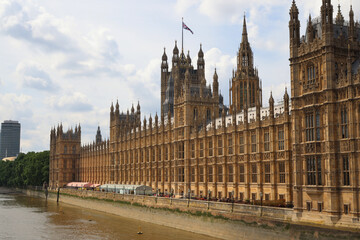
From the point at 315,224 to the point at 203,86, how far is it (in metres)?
53.6

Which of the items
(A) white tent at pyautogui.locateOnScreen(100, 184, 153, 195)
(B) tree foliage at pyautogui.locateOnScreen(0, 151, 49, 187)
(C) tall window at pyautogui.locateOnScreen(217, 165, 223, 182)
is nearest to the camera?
(C) tall window at pyautogui.locateOnScreen(217, 165, 223, 182)

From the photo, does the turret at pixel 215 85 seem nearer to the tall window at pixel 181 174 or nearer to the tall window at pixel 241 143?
the tall window at pixel 181 174

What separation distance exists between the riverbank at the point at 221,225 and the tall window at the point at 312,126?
379 inches

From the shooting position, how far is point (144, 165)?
11019 cm

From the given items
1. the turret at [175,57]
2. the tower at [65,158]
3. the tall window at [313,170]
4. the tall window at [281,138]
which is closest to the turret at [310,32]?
the tall window at [313,170]

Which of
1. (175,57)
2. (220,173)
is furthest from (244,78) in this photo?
(220,173)

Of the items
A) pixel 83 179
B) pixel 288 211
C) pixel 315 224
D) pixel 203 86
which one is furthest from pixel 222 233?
pixel 83 179

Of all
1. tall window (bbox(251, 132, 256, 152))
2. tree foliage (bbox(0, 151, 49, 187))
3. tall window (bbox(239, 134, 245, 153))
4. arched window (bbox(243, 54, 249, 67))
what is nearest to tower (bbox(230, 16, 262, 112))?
arched window (bbox(243, 54, 249, 67))

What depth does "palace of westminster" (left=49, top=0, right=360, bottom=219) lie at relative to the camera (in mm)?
45719

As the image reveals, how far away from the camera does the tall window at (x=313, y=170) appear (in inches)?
1865

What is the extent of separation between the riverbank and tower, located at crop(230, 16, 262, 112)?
4844 centimetres

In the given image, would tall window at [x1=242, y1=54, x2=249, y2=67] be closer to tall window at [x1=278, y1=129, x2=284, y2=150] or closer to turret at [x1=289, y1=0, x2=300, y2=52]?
tall window at [x1=278, y1=129, x2=284, y2=150]

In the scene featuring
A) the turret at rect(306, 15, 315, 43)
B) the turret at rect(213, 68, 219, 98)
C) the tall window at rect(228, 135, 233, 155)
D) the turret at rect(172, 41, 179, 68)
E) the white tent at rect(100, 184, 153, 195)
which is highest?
the turret at rect(172, 41, 179, 68)

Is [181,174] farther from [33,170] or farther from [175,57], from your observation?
[33,170]
